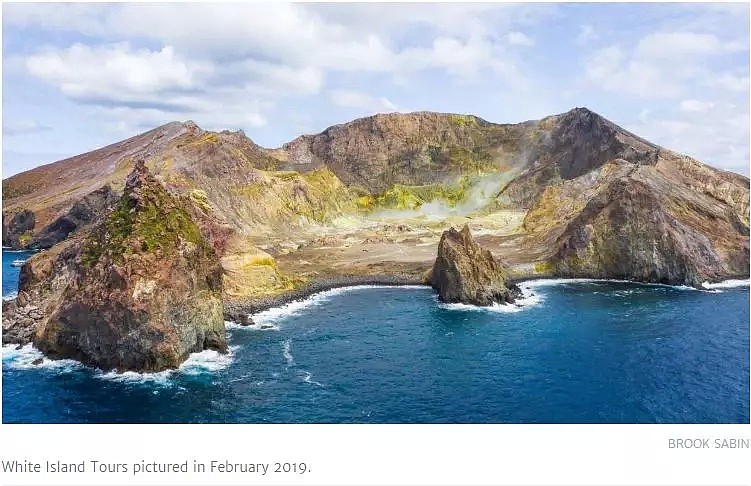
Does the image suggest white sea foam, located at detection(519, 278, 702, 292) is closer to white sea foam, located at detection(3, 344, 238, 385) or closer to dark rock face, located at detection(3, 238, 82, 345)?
white sea foam, located at detection(3, 344, 238, 385)

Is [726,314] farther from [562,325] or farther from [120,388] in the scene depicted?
[120,388]

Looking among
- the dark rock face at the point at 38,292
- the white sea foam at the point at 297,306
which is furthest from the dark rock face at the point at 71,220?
the white sea foam at the point at 297,306

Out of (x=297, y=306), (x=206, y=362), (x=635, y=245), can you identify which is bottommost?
(x=206, y=362)

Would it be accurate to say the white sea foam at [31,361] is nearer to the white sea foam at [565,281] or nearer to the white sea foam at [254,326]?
the white sea foam at [254,326]

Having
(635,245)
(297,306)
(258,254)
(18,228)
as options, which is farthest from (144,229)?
(18,228)

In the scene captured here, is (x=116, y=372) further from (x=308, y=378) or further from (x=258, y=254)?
(x=258, y=254)

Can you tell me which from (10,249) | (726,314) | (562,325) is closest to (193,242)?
(562,325)
